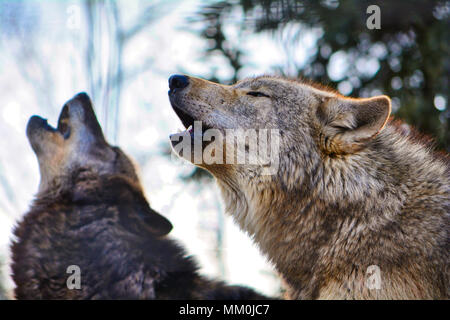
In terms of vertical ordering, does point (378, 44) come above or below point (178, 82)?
above

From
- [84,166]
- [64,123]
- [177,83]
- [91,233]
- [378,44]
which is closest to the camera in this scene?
[177,83]

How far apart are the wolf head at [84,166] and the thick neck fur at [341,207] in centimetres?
146

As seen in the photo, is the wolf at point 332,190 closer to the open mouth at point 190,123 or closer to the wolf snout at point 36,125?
the open mouth at point 190,123

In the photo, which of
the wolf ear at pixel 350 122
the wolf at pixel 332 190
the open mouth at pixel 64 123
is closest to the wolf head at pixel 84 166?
the open mouth at pixel 64 123

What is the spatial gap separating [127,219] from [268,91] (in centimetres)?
187

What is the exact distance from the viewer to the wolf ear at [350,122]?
339 cm

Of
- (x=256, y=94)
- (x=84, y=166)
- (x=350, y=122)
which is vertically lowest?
(x=84, y=166)

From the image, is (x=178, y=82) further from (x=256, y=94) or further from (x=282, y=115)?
(x=282, y=115)

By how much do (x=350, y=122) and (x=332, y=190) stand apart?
500 mm

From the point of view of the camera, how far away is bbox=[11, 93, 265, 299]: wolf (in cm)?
436

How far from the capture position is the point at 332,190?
3525 mm

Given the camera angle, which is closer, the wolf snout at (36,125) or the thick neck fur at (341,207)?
the thick neck fur at (341,207)

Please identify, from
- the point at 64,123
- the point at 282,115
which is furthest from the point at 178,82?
the point at 64,123

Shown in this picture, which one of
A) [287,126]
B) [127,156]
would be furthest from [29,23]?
[287,126]
